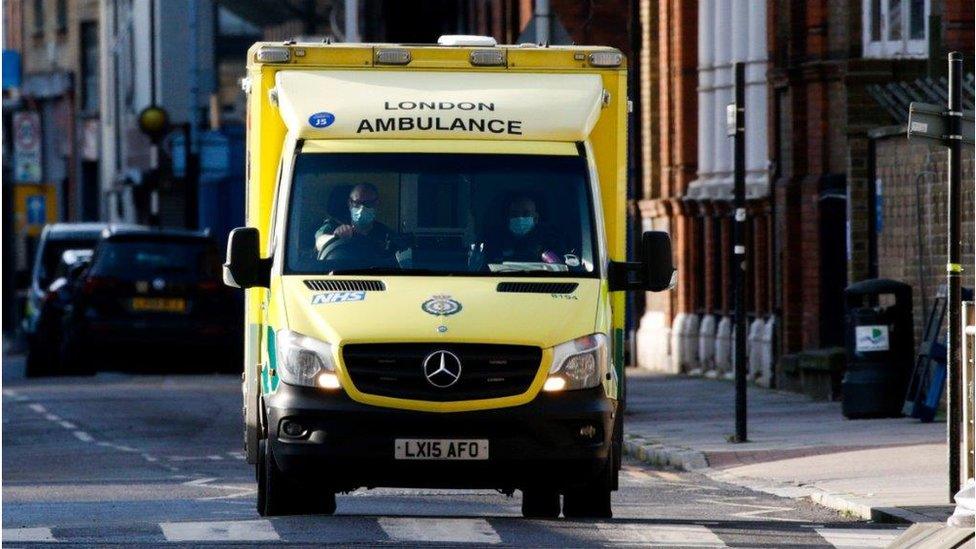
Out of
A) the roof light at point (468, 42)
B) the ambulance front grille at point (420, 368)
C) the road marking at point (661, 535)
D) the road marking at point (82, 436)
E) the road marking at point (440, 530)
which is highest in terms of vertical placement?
the roof light at point (468, 42)

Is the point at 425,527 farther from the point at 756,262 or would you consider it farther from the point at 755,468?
the point at 756,262

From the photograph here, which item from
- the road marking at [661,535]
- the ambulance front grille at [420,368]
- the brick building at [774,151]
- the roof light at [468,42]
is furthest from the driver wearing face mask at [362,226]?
the brick building at [774,151]

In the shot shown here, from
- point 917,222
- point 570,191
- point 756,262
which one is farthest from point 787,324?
point 570,191

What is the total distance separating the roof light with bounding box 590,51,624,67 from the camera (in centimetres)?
1437

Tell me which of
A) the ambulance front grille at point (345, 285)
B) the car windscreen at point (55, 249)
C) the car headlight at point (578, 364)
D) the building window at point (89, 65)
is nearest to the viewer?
the car headlight at point (578, 364)

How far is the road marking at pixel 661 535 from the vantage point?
13.0 meters

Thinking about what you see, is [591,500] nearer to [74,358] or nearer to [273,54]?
[273,54]

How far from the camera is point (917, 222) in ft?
76.0

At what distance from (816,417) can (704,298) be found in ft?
29.0

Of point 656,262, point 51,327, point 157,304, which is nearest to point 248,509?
point 656,262

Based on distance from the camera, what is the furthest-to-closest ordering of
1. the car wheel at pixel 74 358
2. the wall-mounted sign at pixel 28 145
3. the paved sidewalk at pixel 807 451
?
the wall-mounted sign at pixel 28 145
the car wheel at pixel 74 358
the paved sidewalk at pixel 807 451

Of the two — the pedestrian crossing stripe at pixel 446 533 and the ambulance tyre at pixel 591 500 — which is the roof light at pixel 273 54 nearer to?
the pedestrian crossing stripe at pixel 446 533

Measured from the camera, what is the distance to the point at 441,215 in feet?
45.8

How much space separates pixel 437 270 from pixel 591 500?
1.49m
